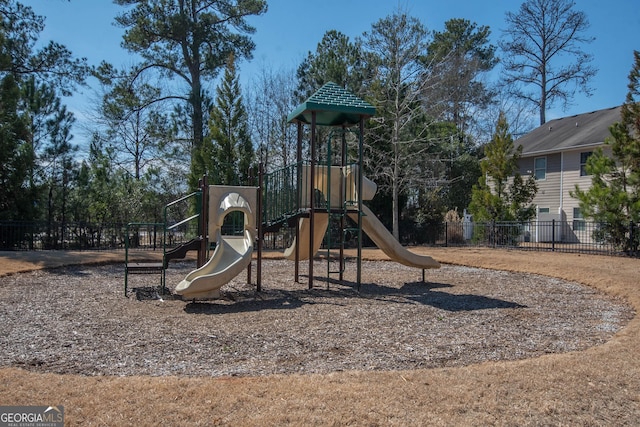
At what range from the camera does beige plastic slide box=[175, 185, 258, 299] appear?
805cm

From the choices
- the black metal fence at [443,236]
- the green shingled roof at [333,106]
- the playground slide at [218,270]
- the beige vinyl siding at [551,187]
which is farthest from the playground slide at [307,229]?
the beige vinyl siding at [551,187]

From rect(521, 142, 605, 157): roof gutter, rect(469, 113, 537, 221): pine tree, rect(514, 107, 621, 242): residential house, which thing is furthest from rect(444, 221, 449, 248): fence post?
rect(521, 142, 605, 157): roof gutter

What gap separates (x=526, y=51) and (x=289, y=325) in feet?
115

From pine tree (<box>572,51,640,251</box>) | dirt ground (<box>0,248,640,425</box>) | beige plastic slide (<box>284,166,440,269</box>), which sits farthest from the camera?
pine tree (<box>572,51,640,251</box>)

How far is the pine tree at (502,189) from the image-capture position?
22172 mm

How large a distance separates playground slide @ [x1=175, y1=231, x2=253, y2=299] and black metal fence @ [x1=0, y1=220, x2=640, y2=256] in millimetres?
10517

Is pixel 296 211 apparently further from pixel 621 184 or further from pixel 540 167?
pixel 540 167

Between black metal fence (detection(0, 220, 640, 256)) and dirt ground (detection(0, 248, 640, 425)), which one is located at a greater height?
black metal fence (detection(0, 220, 640, 256))

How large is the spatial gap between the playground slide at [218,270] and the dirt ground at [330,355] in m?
0.33

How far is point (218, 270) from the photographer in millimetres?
8484

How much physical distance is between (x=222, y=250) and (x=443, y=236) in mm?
17635

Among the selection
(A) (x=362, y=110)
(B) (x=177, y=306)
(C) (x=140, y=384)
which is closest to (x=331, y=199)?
(A) (x=362, y=110)

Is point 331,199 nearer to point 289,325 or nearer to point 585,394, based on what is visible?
point 289,325

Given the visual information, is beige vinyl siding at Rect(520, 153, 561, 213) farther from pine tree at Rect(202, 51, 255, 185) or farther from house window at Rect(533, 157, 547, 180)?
pine tree at Rect(202, 51, 255, 185)
